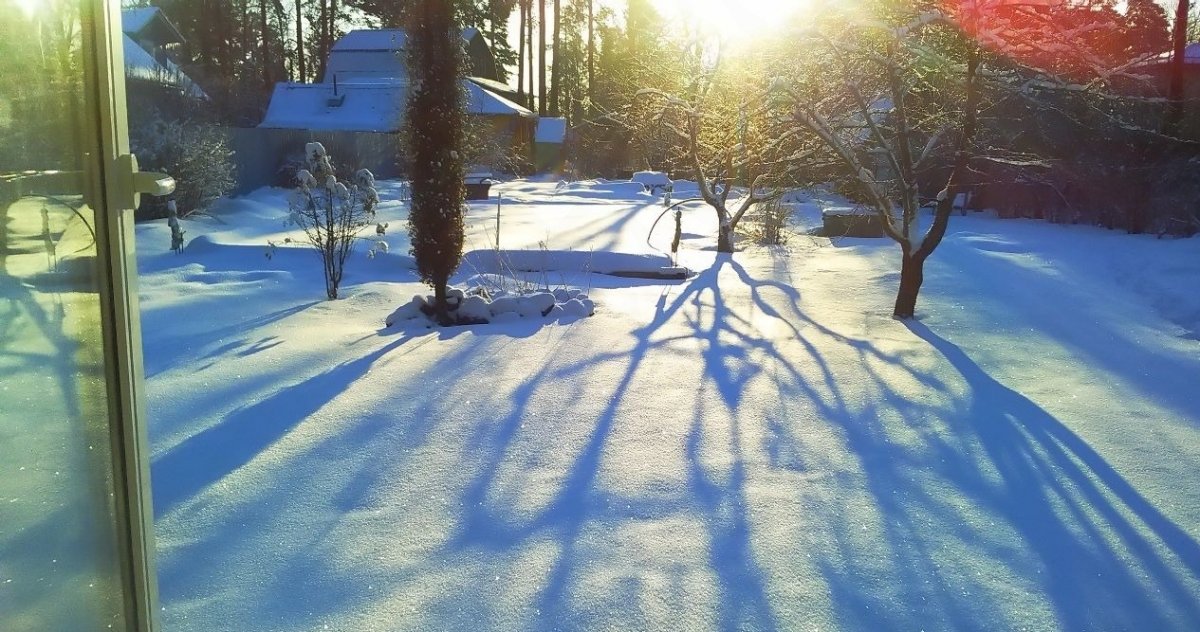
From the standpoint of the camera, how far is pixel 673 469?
3.79 metres

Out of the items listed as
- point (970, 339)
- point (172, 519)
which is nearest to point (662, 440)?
point (172, 519)

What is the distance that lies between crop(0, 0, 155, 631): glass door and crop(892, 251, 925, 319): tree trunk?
7.02 meters

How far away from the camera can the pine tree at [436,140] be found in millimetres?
6918

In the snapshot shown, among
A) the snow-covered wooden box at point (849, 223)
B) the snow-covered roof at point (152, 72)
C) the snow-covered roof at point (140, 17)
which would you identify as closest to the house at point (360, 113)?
the snow-covered roof at point (152, 72)

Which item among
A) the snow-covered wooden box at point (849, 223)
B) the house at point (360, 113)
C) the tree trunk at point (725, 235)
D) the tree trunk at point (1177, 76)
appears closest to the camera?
the tree trunk at point (725, 235)

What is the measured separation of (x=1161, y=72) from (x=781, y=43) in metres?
14.4

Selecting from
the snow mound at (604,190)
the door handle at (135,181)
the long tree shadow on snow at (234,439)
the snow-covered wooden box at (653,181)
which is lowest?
the long tree shadow on snow at (234,439)

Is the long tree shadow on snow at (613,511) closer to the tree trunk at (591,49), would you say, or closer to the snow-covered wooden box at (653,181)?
the snow-covered wooden box at (653,181)

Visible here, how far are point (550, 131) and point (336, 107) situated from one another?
10084 mm

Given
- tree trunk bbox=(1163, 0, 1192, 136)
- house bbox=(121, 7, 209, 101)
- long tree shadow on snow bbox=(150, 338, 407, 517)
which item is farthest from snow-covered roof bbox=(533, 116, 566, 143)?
long tree shadow on snow bbox=(150, 338, 407, 517)

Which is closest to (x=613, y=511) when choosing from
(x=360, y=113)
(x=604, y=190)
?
(x=604, y=190)

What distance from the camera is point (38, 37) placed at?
4.73ft

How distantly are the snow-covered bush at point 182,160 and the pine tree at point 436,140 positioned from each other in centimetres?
953

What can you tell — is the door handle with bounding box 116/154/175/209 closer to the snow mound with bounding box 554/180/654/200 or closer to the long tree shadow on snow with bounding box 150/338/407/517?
the long tree shadow on snow with bounding box 150/338/407/517
